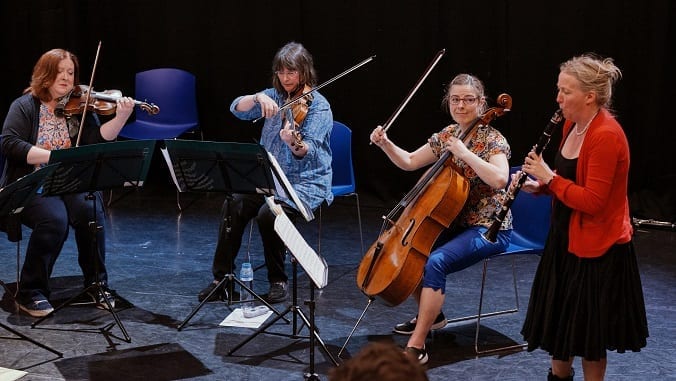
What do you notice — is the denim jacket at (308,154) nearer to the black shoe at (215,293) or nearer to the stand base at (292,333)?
the black shoe at (215,293)

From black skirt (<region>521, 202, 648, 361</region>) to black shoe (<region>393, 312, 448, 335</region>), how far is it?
1137 mm

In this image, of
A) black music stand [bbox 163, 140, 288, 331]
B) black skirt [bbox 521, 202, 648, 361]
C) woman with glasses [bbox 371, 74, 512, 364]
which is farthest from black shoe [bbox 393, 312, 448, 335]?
black skirt [bbox 521, 202, 648, 361]

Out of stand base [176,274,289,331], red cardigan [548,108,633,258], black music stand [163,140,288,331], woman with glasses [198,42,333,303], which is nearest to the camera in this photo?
red cardigan [548,108,633,258]

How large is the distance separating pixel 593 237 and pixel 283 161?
216cm

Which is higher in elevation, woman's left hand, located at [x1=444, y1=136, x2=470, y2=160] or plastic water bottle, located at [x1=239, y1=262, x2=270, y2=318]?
woman's left hand, located at [x1=444, y1=136, x2=470, y2=160]

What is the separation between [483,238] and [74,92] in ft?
7.82

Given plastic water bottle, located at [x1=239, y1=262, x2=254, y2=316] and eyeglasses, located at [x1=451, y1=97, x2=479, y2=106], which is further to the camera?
plastic water bottle, located at [x1=239, y1=262, x2=254, y2=316]

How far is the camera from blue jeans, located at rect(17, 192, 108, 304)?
4664mm

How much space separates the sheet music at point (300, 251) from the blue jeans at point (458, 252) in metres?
0.71

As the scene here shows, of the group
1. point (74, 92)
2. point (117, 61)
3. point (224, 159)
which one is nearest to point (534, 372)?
point (224, 159)

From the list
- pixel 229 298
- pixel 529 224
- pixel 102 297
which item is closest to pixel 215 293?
pixel 229 298

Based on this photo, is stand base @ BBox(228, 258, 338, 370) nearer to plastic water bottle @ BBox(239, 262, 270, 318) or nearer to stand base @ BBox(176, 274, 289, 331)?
stand base @ BBox(176, 274, 289, 331)

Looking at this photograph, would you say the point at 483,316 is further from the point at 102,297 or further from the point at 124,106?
the point at 124,106

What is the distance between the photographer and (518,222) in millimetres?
4469
